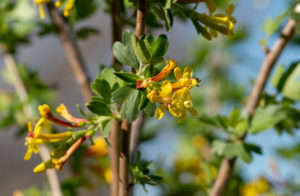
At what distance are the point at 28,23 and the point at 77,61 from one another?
185mm

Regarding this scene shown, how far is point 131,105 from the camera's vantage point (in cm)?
34

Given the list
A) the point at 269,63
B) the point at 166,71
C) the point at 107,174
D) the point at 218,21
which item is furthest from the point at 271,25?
the point at 107,174

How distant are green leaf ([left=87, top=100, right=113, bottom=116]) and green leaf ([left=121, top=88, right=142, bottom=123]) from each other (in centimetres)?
4

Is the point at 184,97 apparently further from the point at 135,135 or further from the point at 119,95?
the point at 135,135

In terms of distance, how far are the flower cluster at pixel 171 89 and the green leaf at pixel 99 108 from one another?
5 cm

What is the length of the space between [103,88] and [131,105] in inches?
2.2

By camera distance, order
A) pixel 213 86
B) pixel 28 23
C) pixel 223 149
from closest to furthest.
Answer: pixel 223 149 < pixel 28 23 < pixel 213 86

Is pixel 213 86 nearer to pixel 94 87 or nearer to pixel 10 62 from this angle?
pixel 10 62

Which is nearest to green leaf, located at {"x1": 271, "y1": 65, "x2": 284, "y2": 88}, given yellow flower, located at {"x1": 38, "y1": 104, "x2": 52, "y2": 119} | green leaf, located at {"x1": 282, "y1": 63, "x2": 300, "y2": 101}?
green leaf, located at {"x1": 282, "y1": 63, "x2": 300, "y2": 101}

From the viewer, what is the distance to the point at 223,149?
51 centimetres

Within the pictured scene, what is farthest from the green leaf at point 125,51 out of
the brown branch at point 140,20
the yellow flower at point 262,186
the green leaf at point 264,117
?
the yellow flower at point 262,186

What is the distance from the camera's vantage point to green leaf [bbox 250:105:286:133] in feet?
1.68

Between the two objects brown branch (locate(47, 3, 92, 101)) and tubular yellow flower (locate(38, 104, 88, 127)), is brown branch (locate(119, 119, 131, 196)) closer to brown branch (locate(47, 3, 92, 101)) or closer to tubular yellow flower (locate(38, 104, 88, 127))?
tubular yellow flower (locate(38, 104, 88, 127))

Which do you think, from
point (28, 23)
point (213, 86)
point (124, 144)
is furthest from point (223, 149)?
point (213, 86)
